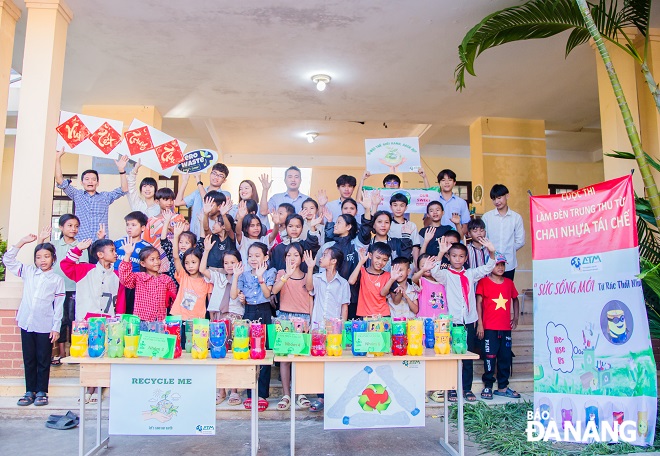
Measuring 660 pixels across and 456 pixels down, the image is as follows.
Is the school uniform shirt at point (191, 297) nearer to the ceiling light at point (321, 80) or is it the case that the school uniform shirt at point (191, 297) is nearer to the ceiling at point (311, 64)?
the ceiling at point (311, 64)

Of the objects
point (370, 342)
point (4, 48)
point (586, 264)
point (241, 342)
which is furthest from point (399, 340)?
point (4, 48)

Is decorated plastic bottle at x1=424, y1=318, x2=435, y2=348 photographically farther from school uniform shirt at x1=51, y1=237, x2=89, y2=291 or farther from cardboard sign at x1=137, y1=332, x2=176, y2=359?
school uniform shirt at x1=51, y1=237, x2=89, y2=291

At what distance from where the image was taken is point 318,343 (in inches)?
142

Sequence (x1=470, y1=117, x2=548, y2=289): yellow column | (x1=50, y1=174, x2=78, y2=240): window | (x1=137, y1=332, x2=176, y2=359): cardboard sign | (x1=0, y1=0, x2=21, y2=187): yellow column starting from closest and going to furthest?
1. (x1=137, y1=332, x2=176, y2=359): cardboard sign
2. (x1=0, y1=0, x2=21, y2=187): yellow column
3. (x1=470, y1=117, x2=548, y2=289): yellow column
4. (x1=50, y1=174, x2=78, y2=240): window

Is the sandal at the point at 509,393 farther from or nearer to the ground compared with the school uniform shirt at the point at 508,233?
nearer to the ground

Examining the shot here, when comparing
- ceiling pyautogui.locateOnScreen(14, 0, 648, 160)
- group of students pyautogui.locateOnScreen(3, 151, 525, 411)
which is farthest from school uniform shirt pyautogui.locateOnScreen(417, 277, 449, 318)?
ceiling pyautogui.locateOnScreen(14, 0, 648, 160)

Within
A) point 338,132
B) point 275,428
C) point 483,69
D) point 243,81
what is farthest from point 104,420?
point 338,132

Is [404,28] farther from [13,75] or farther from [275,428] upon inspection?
[13,75]

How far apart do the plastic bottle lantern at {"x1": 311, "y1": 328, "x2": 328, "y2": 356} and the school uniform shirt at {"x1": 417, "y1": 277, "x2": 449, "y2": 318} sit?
61.8 inches

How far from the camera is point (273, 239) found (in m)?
5.61

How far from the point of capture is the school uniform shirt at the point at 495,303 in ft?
16.7

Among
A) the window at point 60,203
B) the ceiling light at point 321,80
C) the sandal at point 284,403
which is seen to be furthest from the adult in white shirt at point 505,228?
the window at point 60,203

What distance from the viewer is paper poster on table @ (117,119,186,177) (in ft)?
19.0

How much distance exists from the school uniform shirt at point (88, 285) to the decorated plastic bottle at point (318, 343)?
2.20 m
